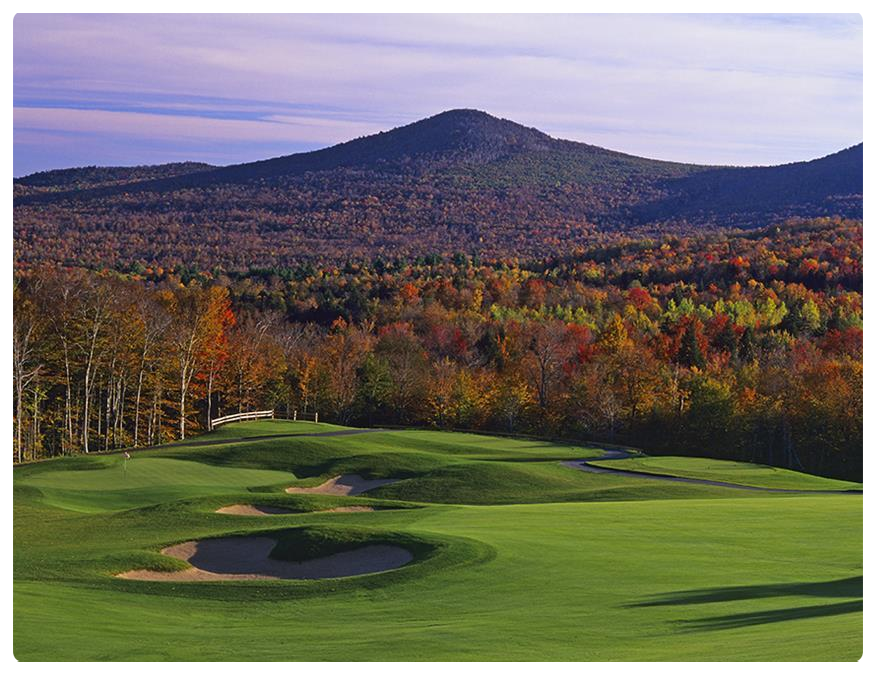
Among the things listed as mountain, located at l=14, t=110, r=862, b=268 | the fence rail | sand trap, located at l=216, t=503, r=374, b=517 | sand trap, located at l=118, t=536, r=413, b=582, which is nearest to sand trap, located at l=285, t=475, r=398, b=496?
sand trap, located at l=216, t=503, r=374, b=517

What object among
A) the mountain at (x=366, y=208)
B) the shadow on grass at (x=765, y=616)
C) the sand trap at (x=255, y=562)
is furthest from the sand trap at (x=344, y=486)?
the mountain at (x=366, y=208)

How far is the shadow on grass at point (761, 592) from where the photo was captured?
65.6ft

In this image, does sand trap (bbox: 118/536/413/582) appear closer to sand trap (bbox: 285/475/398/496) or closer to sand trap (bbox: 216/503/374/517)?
sand trap (bbox: 216/503/374/517)

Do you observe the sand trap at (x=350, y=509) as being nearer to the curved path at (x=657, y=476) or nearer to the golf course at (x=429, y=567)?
the golf course at (x=429, y=567)

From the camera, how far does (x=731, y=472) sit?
48.4m

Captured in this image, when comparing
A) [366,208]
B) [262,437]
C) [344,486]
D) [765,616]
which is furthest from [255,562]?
[366,208]

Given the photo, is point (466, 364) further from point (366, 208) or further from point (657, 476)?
point (366, 208)

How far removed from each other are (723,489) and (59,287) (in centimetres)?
3621

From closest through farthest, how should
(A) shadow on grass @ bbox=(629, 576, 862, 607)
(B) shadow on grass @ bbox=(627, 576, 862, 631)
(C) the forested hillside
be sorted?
(B) shadow on grass @ bbox=(627, 576, 862, 631)
(A) shadow on grass @ bbox=(629, 576, 862, 607)
(C) the forested hillside

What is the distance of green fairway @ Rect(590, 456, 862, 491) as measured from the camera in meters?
44.9

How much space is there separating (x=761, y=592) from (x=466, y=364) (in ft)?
203

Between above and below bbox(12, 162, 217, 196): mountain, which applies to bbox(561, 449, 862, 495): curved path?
below

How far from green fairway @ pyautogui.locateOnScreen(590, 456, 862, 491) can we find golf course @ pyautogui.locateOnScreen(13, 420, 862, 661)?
64 cm
